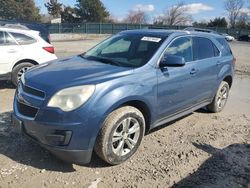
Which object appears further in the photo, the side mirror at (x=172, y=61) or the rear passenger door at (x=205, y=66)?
the rear passenger door at (x=205, y=66)

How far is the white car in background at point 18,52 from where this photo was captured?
8.34 meters

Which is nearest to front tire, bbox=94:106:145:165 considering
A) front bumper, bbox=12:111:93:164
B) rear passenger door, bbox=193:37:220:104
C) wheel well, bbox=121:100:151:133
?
wheel well, bbox=121:100:151:133

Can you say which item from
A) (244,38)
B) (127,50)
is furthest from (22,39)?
(244,38)

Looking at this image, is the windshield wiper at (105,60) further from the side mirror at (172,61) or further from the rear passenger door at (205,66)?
the rear passenger door at (205,66)

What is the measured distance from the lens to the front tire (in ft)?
13.7

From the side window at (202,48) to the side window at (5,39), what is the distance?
15.5 feet

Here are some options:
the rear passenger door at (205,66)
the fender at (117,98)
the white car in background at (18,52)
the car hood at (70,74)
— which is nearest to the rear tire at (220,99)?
the rear passenger door at (205,66)

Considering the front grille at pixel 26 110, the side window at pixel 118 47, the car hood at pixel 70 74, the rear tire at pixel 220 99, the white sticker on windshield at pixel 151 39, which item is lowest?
the rear tire at pixel 220 99

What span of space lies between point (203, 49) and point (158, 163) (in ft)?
8.63

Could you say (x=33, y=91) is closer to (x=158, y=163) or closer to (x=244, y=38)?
(x=158, y=163)

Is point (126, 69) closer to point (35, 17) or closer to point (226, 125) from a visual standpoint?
point (226, 125)

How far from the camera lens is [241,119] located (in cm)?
698

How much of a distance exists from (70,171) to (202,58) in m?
3.24

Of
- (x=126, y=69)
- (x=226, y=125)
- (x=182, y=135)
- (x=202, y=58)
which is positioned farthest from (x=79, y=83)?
(x=226, y=125)
